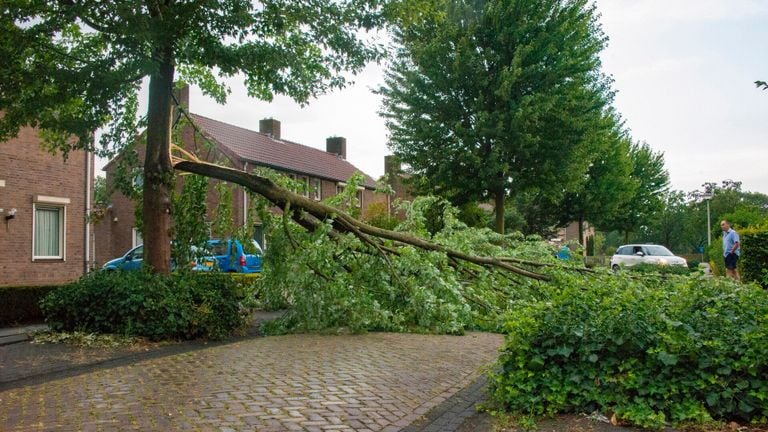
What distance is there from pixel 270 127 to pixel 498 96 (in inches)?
905

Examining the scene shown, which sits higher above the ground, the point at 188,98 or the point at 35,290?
the point at 188,98

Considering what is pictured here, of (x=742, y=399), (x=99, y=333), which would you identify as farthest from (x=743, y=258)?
(x=99, y=333)

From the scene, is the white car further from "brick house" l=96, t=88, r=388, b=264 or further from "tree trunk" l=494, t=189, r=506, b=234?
"brick house" l=96, t=88, r=388, b=264

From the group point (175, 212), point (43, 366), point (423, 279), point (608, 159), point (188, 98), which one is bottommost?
point (43, 366)

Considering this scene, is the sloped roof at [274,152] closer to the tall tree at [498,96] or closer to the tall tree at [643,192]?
the tall tree at [498,96]

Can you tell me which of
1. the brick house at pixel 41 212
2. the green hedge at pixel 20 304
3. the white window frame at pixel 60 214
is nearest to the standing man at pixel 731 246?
the green hedge at pixel 20 304

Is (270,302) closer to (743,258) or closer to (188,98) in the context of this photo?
(743,258)

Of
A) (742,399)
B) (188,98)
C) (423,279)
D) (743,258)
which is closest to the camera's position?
(742,399)

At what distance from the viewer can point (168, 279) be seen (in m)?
10.0

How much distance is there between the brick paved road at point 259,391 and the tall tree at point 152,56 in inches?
160

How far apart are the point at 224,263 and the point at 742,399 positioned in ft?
53.3

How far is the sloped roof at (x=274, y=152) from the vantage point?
114 feet

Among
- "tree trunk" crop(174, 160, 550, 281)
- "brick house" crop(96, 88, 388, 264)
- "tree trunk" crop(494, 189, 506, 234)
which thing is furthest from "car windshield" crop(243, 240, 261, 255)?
"brick house" crop(96, 88, 388, 264)

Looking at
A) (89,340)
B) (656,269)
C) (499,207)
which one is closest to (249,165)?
(499,207)
